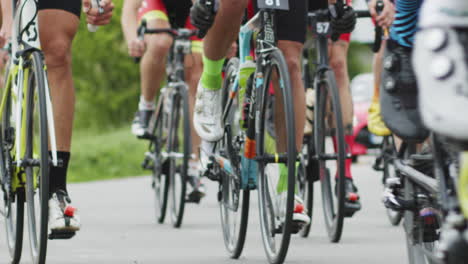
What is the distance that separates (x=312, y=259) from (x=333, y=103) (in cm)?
104

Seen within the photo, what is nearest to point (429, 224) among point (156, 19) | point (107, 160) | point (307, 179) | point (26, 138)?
point (26, 138)

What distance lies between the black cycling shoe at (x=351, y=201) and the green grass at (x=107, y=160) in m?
7.26

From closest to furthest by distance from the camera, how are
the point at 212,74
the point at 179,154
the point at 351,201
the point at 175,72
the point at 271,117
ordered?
the point at 271,117, the point at 212,74, the point at 351,201, the point at 179,154, the point at 175,72

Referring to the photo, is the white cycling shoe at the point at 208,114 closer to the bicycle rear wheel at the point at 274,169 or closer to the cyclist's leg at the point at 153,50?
the bicycle rear wheel at the point at 274,169

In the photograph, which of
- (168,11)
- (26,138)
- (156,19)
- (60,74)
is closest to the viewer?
(26,138)

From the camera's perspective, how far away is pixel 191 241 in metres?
7.10

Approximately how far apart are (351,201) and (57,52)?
7.51 feet

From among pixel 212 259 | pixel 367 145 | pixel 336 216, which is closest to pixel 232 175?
pixel 212 259

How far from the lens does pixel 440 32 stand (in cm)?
319

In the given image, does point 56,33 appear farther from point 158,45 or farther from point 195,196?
point 158,45

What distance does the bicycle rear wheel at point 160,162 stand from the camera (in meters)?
8.48

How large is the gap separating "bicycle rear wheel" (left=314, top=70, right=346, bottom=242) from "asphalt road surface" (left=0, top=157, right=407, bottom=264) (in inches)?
5.6

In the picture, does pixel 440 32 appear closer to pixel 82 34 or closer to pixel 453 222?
pixel 453 222

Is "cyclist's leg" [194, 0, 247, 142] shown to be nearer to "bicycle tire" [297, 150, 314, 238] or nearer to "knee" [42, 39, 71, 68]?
"knee" [42, 39, 71, 68]
